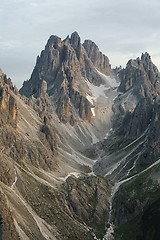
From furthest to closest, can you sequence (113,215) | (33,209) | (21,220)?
(113,215) < (33,209) < (21,220)

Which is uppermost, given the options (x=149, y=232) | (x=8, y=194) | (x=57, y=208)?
(x=8, y=194)

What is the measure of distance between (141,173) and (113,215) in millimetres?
27475

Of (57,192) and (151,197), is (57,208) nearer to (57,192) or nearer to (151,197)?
(57,192)

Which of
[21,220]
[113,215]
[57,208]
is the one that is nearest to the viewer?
[21,220]

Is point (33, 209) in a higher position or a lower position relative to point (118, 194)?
higher

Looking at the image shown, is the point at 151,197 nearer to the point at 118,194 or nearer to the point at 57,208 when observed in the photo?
the point at 118,194

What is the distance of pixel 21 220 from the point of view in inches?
5586

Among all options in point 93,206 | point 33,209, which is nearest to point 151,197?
point 93,206

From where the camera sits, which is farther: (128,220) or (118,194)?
(118,194)

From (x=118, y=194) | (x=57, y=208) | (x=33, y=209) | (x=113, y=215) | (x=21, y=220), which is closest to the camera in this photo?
(x=21, y=220)

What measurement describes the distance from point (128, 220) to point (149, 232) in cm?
2116

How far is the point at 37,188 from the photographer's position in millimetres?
169000

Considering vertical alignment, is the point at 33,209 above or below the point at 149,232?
above

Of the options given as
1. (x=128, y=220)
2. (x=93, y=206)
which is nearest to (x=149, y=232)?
(x=128, y=220)
